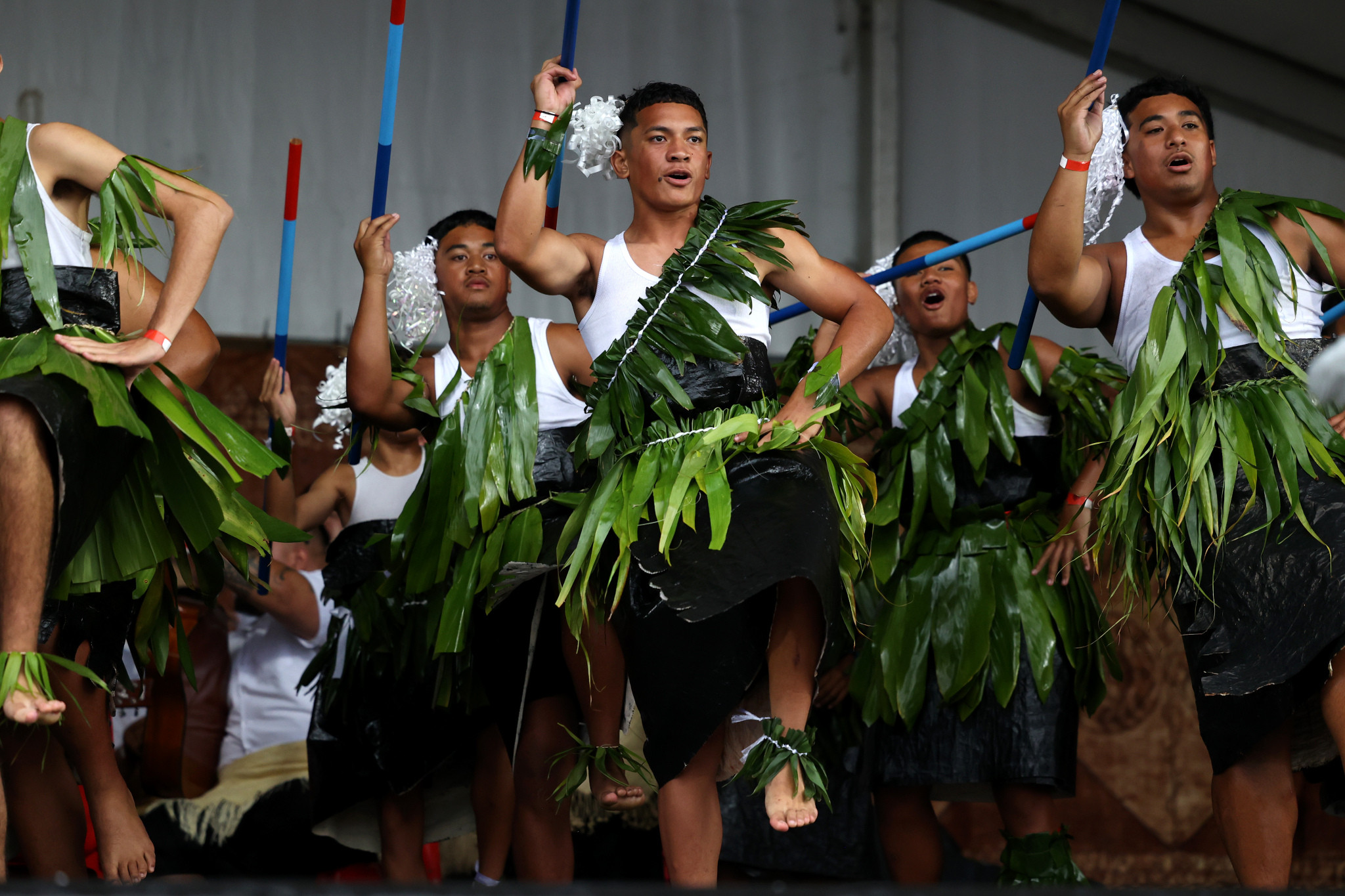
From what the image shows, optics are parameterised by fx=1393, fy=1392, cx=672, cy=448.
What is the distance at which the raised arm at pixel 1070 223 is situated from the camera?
2514mm

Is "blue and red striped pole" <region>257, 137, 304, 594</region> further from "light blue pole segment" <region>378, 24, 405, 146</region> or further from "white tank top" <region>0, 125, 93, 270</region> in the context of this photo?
"white tank top" <region>0, 125, 93, 270</region>

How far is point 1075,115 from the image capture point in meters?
2.51

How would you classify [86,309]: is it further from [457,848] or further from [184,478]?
[457,848]

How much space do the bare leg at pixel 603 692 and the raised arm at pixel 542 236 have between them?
63cm

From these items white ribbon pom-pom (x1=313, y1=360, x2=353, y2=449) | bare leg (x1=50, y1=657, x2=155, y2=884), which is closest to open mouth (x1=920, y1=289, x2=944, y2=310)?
white ribbon pom-pom (x1=313, y1=360, x2=353, y2=449)

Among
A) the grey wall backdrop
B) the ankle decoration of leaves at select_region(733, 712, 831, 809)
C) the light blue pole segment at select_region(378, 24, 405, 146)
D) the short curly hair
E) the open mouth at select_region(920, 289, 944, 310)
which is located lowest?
the ankle decoration of leaves at select_region(733, 712, 831, 809)

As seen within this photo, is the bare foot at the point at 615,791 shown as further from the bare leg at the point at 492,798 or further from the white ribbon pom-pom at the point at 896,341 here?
the white ribbon pom-pom at the point at 896,341

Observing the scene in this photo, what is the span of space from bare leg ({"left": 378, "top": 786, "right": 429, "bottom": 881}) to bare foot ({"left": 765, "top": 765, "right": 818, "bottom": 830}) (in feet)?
4.34

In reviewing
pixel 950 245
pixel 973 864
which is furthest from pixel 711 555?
pixel 973 864

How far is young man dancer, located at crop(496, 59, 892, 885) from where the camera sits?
2.24 metres

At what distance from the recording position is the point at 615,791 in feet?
7.84

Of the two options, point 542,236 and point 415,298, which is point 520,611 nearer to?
point 542,236

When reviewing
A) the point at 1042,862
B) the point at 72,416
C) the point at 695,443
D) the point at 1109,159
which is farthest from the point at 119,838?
the point at 1109,159

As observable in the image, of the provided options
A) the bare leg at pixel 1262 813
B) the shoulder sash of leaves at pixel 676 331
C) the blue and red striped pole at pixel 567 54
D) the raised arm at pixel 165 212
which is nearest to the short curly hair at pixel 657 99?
the blue and red striped pole at pixel 567 54
